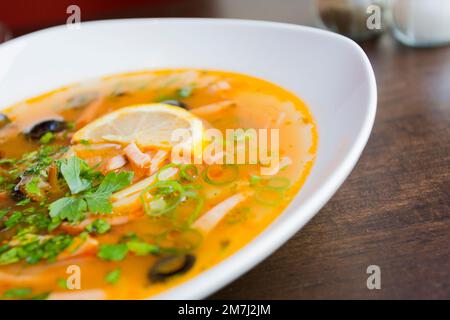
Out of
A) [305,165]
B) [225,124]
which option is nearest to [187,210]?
[305,165]

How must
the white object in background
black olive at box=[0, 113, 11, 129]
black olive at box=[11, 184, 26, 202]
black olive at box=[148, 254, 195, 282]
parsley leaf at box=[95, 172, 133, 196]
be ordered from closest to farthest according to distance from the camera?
1. black olive at box=[148, 254, 195, 282]
2. parsley leaf at box=[95, 172, 133, 196]
3. black olive at box=[11, 184, 26, 202]
4. black olive at box=[0, 113, 11, 129]
5. the white object in background

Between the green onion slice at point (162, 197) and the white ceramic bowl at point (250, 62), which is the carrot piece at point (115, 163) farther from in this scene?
the white ceramic bowl at point (250, 62)

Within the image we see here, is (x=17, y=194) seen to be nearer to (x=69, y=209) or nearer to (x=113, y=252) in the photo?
(x=69, y=209)

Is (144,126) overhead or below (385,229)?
overhead

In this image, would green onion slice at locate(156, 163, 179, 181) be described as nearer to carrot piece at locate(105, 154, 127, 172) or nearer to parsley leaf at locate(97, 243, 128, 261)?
carrot piece at locate(105, 154, 127, 172)

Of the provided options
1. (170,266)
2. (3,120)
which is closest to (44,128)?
(3,120)

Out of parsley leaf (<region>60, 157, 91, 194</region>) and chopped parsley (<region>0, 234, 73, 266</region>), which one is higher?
parsley leaf (<region>60, 157, 91, 194</region>)

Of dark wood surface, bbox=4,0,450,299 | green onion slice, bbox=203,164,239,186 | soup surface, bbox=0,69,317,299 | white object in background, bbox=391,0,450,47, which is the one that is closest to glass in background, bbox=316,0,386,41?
white object in background, bbox=391,0,450,47
